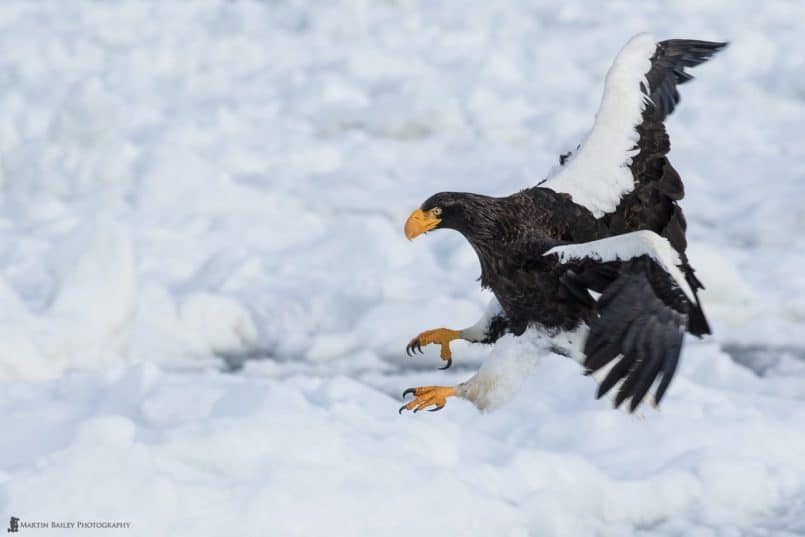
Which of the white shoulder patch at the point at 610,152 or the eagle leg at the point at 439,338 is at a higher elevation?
the white shoulder patch at the point at 610,152

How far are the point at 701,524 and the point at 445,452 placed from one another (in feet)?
3.03

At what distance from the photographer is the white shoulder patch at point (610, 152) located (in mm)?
4480

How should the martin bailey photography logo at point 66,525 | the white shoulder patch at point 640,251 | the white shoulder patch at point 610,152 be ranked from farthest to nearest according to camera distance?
the white shoulder patch at point 610,152, the white shoulder patch at point 640,251, the martin bailey photography logo at point 66,525

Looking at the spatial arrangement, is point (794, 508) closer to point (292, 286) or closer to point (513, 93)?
point (292, 286)

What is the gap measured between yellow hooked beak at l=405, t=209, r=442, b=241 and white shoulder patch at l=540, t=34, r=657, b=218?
23.1 inches

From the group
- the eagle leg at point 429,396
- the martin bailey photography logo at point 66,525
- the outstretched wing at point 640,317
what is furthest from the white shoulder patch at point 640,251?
the martin bailey photography logo at point 66,525

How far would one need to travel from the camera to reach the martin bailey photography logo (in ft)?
11.0

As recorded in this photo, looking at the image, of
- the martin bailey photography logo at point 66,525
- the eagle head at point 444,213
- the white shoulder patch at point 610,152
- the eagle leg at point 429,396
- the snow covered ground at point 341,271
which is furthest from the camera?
the white shoulder patch at point 610,152

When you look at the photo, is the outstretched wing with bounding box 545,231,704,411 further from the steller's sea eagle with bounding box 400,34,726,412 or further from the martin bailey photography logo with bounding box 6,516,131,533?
the martin bailey photography logo with bounding box 6,516,131,533

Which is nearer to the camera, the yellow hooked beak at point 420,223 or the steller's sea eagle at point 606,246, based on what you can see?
the steller's sea eagle at point 606,246

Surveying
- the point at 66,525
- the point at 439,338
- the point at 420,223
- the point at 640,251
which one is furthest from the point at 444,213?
the point at 66,525

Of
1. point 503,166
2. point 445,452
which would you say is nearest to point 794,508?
point 445,452

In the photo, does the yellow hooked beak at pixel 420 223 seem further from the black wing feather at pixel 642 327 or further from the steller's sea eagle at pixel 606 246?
the black wing feather at pixel 642 327

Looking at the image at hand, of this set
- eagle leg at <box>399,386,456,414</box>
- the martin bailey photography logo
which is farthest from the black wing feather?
the martin bailey photography logo
